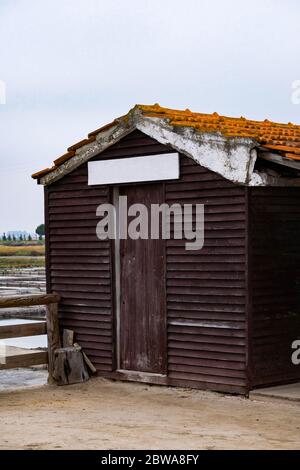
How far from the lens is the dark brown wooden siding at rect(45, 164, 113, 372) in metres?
13.8

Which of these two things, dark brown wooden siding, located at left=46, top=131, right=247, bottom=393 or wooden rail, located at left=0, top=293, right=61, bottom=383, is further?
wooden rail, located at left=0, top=293, right=61, bottom=383

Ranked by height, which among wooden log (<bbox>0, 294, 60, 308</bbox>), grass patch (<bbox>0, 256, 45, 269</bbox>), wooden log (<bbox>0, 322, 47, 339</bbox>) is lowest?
grass patch (<bbox>0, 256, 45, 269</bbox>)

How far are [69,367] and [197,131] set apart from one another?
12.7 ft

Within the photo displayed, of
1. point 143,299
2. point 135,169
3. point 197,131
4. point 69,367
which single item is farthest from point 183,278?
point 69,367

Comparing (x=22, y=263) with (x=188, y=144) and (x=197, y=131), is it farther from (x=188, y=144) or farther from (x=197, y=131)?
(x=197, y=131)

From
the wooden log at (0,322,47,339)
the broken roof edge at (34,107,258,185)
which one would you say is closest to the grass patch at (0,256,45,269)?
the wooden log at (0,322,47,339)

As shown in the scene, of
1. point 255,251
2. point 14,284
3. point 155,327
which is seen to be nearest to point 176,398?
point 155,327

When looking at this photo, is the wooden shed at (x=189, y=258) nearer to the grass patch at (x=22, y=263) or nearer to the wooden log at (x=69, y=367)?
the wooden log at (x=69, y=367)

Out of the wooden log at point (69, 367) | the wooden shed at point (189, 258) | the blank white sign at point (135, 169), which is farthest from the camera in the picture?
the wooden log at point (69, 367)

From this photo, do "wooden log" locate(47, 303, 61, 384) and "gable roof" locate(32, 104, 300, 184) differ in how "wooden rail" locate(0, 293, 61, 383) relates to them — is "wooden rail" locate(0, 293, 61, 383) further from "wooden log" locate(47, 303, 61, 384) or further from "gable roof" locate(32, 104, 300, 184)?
"gable roof" locate(32, 104, 300, 184)

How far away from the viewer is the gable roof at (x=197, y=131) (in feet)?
37.8

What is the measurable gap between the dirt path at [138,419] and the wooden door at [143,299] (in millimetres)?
434

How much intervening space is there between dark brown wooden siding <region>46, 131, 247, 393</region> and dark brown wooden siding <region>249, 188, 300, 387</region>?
18 centimetres

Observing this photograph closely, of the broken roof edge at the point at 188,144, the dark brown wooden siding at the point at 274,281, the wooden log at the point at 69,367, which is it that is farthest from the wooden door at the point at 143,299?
the dark brown wooden siding at the point at 274,281
